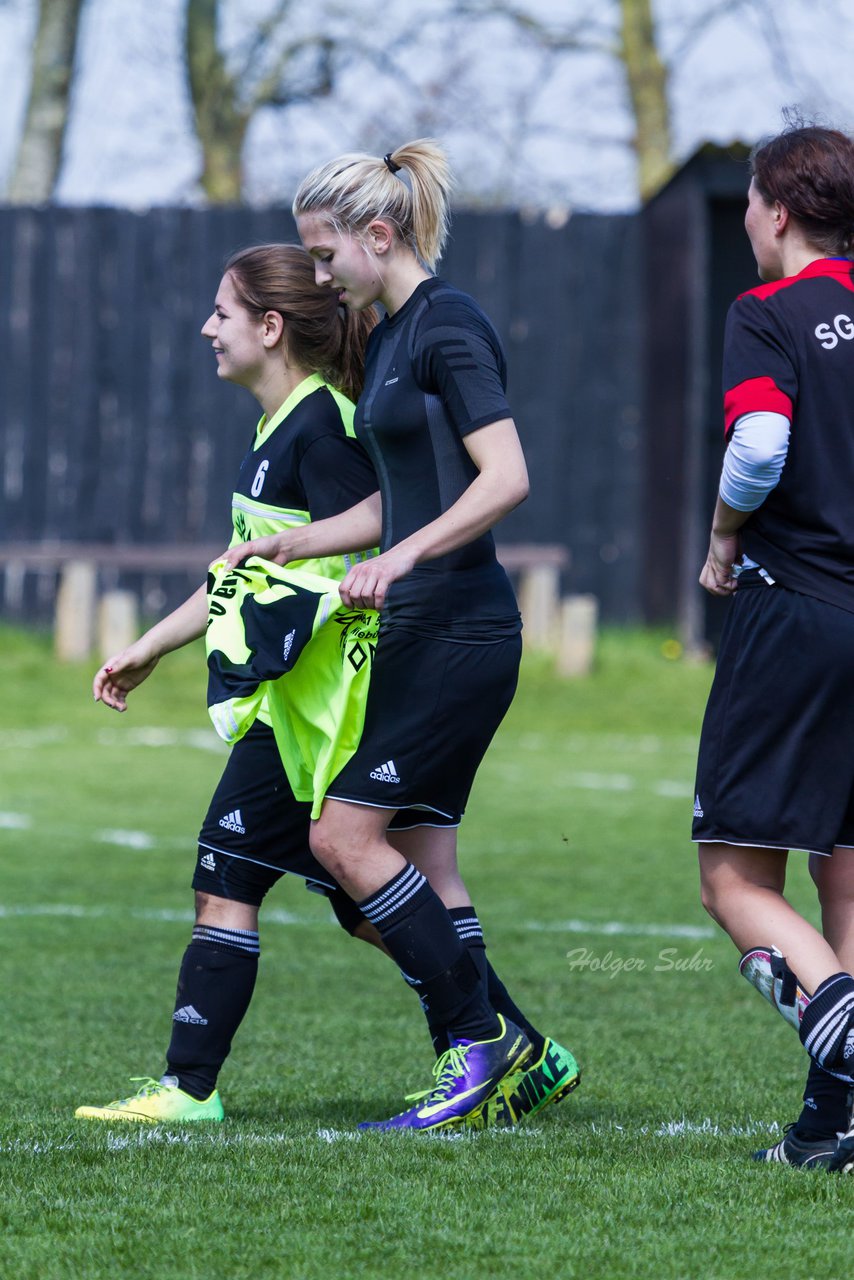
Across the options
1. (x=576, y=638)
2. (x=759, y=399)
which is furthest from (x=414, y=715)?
(x=576, y=638)

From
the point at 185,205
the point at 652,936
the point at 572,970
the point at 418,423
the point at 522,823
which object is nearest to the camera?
the point at 418,423

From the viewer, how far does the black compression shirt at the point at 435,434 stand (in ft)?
11.3

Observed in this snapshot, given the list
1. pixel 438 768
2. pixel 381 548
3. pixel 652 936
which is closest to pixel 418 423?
pixel 381 548

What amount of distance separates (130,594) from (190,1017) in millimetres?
11181

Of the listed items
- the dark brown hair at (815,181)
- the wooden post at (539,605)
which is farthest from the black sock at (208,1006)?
the wooden post at (539,605)

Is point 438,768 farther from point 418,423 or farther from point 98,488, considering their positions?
point 98,488

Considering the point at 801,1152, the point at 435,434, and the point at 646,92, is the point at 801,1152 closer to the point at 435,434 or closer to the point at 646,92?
the point at 435,434

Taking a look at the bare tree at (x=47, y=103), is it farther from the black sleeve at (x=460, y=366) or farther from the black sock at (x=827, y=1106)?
the black sock at (x=827, y=1106)

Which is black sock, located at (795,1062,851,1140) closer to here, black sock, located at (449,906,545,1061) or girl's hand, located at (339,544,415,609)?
black sock, located at (449,906,545,1061)

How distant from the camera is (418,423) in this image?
349cm

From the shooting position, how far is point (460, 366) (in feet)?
11.2

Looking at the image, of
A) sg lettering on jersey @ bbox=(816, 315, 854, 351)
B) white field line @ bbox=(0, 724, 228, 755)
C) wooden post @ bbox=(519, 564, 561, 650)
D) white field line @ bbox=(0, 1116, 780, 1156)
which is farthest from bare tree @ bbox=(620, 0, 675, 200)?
white field line @ bbox=(0, 1116, 780, 1156)

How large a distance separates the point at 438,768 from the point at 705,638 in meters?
12.2

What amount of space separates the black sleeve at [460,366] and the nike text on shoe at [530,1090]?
1.34 meters
